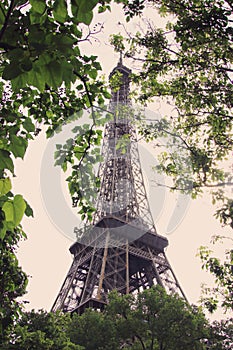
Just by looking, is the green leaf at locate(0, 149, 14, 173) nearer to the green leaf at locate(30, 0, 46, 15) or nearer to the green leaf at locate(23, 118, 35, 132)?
the green leaf at locate(30, 0, 46, 15)

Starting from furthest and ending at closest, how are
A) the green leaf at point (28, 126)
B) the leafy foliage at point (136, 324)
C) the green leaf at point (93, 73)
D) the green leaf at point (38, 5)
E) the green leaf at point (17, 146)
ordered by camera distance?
the leafy foliage at point (136, 324), the green leaf at point (93, 73), the green leaf at point (28, 126), the green leaf at point (17, 146), the green leaf at point (38, 5)

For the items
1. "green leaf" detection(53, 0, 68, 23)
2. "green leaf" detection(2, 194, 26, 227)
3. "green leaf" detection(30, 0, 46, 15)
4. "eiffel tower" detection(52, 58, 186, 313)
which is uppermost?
"eiffel tower" detection(52, 58, 186, 313)

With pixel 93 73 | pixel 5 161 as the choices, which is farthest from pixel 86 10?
pixel 93 73

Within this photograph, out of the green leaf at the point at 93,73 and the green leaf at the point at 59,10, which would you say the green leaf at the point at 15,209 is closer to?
the green leaf at the point at 59,10

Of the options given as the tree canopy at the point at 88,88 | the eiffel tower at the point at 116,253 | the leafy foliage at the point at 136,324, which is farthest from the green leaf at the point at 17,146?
the eiffel tower at the point at 116,253

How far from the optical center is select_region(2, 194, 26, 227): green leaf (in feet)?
6.09

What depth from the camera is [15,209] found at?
187 centimetres

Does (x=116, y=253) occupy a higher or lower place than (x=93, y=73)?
higher

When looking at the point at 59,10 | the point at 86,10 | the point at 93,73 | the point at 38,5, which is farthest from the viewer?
the point at 93,73

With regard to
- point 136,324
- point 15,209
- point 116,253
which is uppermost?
point 116,253

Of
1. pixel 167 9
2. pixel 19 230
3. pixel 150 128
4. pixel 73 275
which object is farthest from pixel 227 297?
pixel 73 275

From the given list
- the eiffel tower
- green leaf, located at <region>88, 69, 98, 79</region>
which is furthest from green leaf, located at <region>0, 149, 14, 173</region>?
the eiffel tower

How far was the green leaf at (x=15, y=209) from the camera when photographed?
6.09ft

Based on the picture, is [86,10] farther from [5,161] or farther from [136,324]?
[136,324]
